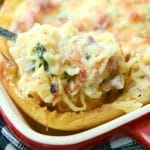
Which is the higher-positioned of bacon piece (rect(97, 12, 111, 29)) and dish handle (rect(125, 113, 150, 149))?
bacon piece (rect(97, 12, 111, 29))

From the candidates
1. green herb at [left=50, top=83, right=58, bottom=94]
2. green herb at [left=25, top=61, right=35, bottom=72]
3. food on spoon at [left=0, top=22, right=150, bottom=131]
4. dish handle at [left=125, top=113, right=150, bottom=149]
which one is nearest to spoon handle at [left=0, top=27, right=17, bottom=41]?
food on spoon at [left=0, top=22, right=150, bottom=131]

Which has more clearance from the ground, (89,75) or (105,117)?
(89,75)

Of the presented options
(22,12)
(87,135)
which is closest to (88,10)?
(22,12)

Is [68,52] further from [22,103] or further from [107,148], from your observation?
[107,148]

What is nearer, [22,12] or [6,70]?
[6,70]

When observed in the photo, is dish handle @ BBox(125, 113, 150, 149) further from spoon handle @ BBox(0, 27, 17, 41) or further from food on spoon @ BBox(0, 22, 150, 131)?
spoon handle @ BBox(0, 27, 17, 41)

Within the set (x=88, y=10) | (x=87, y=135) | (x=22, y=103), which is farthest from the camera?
(x=88, y=10)

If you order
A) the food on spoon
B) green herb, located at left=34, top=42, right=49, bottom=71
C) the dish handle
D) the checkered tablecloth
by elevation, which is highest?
green herb, located at left=34, top=42, right=49, bottom=71

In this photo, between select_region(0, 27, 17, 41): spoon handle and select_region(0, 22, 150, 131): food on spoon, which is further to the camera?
select_region(0, 27, 17, 41): spoon handle
